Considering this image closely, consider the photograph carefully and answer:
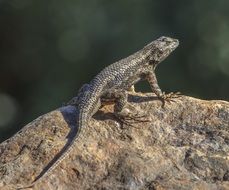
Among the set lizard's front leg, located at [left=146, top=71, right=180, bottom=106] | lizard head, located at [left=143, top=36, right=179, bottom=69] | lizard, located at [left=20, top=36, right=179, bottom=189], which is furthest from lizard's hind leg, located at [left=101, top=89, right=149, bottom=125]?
lizard head, located at [left=143, top=36, right=179, bottom=69]

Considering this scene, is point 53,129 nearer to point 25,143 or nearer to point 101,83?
point 25,143

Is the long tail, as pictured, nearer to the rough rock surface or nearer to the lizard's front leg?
the rough rock surface

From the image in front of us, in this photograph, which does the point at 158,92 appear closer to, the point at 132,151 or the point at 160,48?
the point at 160,48

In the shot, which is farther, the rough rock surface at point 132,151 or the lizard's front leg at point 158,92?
the lizard's front leg at point 158,92

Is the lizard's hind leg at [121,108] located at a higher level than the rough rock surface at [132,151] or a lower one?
higher

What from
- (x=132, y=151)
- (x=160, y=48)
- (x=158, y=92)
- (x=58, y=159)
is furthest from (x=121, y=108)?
(x=160, y=48)

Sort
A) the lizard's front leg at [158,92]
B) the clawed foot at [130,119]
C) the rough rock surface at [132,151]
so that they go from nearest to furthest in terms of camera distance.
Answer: the rough rock surface at [132,151] < the clawed foot at [130,119] < the lizard's front leg at [158,92]

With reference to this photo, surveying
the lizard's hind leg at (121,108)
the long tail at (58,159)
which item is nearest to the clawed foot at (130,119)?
the lizard's hind leg at (121,108)

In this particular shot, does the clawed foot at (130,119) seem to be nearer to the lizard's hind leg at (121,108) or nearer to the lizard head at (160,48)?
the lizard's hind leg at (121,108)
